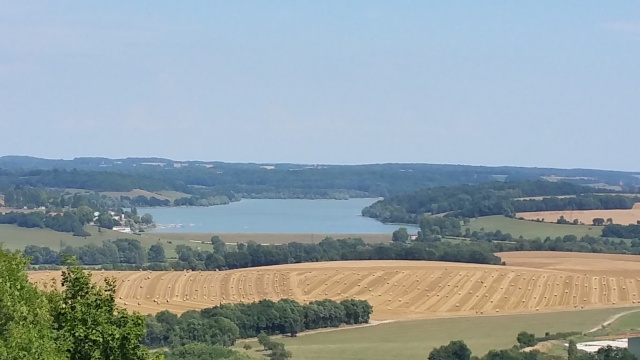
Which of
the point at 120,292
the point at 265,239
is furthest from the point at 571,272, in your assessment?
the point at 265,239

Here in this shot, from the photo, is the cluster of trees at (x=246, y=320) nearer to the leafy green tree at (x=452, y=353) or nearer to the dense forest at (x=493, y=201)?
the leafy green tree at (x=452, y=353)

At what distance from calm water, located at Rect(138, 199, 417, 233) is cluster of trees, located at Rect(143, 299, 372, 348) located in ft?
217

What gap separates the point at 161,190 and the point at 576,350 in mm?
157548

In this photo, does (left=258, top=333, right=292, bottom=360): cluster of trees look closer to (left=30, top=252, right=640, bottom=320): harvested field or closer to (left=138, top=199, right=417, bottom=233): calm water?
(left=30, top=252, right=640, bottom=320): harvested field

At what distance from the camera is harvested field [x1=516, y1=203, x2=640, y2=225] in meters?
110

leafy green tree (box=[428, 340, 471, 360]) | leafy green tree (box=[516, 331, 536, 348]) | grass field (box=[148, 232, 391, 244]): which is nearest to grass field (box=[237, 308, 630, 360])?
leafy green tree (box=[516, 331, 536, 348])

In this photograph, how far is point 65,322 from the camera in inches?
482

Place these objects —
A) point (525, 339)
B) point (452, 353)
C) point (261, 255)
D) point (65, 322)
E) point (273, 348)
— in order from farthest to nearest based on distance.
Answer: point (261, 255)
point (525, 339)
point (273, 348)
point (452, 353)
point (65, 322)

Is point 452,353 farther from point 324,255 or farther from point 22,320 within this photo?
point 324,255

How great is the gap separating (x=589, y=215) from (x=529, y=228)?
14615 millimetres

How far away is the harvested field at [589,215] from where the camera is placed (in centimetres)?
10994

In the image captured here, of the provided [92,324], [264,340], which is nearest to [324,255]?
[264,340]

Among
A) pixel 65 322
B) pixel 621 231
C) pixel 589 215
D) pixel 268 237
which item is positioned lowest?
pixel 268 237

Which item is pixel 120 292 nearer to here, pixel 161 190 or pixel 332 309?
pixel 332 309
